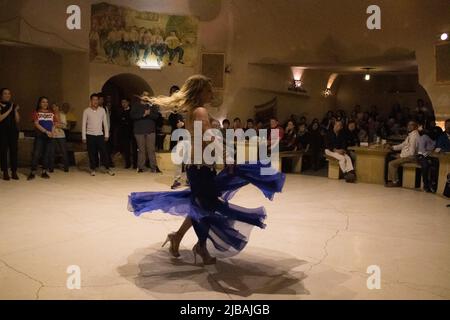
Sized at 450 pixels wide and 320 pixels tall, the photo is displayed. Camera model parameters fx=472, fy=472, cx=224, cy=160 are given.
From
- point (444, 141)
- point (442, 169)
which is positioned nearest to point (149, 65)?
point (444, 141)

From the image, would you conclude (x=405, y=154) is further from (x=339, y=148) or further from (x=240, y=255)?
(x=240, y=255)

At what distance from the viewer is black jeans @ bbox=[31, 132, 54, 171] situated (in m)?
9.29

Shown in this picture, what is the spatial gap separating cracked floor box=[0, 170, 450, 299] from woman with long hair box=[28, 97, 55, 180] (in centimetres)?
158

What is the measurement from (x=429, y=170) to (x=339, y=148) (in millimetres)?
1996

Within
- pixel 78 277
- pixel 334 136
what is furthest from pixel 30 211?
pixel 334 136

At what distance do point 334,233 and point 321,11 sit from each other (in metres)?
8.62

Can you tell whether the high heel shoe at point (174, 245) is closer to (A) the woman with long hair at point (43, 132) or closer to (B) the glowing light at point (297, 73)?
(A) the woman with long hair at point (43, 132)

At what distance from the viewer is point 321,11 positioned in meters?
12.5

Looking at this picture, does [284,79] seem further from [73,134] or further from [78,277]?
[78,277]

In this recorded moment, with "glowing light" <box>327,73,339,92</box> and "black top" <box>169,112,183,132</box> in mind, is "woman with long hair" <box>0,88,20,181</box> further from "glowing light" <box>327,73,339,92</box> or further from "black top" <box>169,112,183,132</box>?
"glowing light" <box>327,73,339,92</box>

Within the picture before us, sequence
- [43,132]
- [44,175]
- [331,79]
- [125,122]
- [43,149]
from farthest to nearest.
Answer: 1. [331,79]
2. [125,122]
3. [43,149]
4. [43,132]
5. [44,175]

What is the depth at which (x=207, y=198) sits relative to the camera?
13.4ft

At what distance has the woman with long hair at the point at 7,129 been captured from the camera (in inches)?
330

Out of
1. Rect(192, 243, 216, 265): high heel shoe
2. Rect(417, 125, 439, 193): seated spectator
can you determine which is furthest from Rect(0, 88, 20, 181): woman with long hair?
Rect(417, 125, 439, 193): seated spectator
